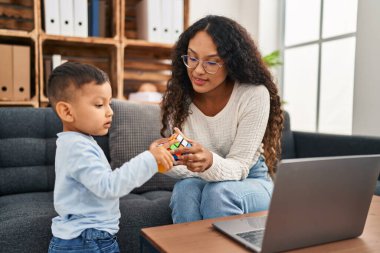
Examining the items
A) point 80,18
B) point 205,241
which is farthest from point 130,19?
point 205,241

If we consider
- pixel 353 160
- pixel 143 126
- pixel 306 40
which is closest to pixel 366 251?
pixel 353 160

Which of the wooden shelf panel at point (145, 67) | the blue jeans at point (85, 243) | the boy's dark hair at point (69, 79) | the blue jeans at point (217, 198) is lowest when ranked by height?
the blue jeans at point (85, 243)

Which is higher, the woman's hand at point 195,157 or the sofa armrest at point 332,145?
the woman's hand at point 195,157

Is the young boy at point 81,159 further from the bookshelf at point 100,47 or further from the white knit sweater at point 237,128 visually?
the bookshelf at point 100,47

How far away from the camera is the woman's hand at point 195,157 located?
110 cm

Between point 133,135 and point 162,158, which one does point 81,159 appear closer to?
point 162,158

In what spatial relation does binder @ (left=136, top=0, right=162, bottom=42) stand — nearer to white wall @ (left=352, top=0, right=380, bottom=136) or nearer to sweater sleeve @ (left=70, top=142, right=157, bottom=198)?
white wall @ (left=352, top=0, right=380, bottom=136)

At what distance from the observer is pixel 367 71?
7.71 feet

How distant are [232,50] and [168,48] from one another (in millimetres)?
1514

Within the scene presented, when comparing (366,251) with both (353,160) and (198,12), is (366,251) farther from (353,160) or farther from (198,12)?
(198,12)

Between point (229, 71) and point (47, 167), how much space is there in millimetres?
979

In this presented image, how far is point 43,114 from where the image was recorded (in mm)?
1783

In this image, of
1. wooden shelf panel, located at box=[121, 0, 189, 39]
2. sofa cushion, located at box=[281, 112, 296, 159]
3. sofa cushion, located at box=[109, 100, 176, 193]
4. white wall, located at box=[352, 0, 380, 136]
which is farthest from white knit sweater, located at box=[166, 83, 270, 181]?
wooden shelf panel, located at box=[121, 0, 189, 39]

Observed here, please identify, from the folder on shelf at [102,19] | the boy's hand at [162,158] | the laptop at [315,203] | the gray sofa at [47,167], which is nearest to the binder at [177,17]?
the folder on shelf at [102,19]
